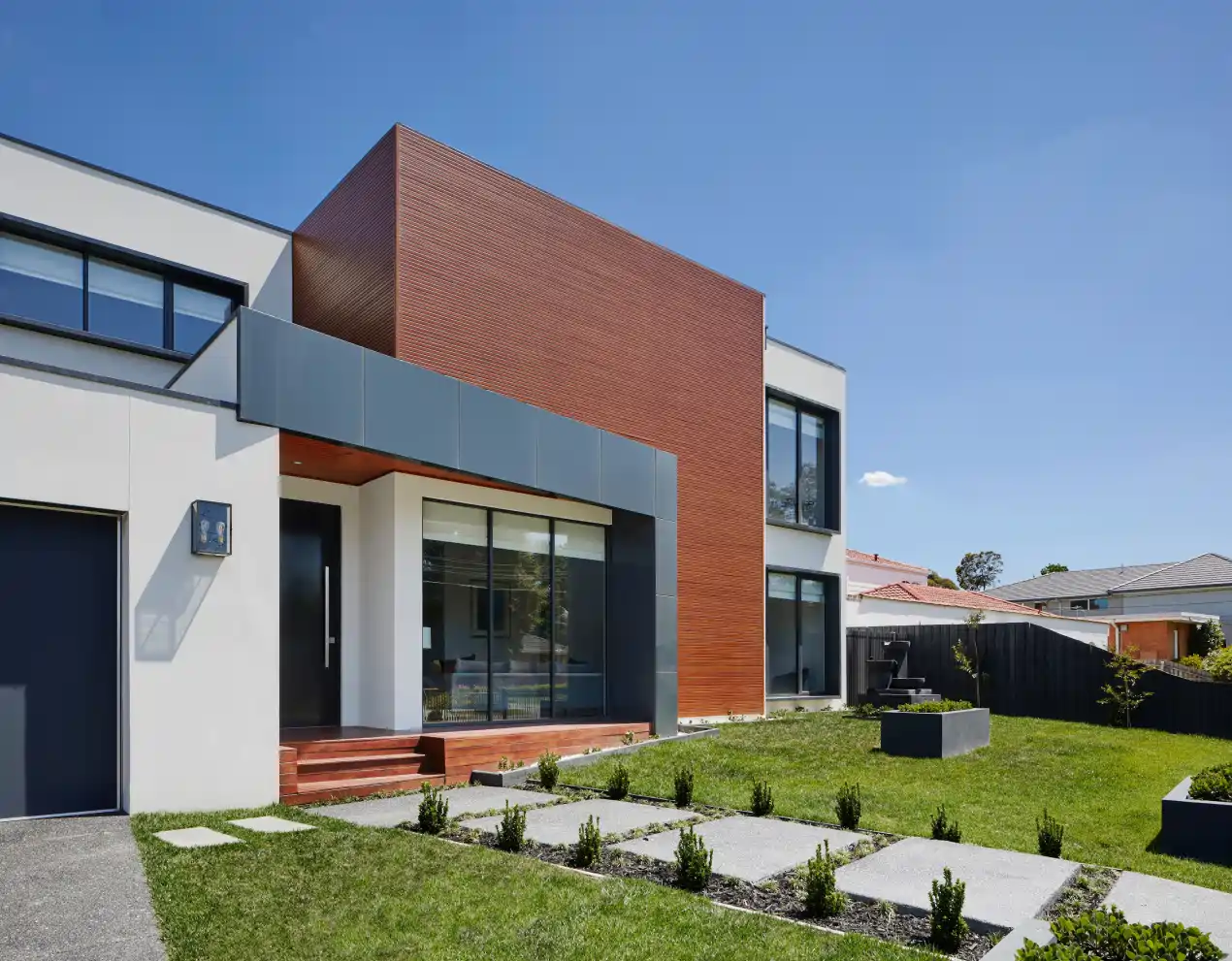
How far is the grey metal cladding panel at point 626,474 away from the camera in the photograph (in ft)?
48.0

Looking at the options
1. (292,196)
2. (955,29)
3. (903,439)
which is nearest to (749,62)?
(955,29)

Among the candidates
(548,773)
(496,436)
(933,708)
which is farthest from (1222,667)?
(496,436)

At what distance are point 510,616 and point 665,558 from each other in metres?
3.00

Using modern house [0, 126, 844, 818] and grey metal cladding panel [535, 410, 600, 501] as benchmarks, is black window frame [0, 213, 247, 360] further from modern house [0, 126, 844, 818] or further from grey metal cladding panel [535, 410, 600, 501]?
grey metal cladding panel [535, 410, 600, 501]

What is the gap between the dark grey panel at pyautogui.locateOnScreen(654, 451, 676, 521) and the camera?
15594 millimetres

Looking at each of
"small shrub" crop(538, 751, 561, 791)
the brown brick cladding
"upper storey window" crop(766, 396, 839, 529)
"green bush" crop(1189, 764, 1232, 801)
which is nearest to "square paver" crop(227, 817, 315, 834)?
"small shrub" crop(538, 751, 561, 791)

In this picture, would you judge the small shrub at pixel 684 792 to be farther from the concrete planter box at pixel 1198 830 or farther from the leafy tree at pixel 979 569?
the leafy tree at pixel 979 569

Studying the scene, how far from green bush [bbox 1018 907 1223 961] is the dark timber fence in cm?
1615

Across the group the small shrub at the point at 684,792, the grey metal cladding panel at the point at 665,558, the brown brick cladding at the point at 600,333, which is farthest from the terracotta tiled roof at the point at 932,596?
the small shrub at the point at 684,792

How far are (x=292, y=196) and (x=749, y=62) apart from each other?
27.6ft

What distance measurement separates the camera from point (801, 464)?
73.2 ft


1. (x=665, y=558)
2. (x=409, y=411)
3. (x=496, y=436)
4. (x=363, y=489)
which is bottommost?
(x=665, y=558)

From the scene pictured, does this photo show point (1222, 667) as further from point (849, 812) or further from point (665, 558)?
point (849, 812)

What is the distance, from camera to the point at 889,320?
21.7m
